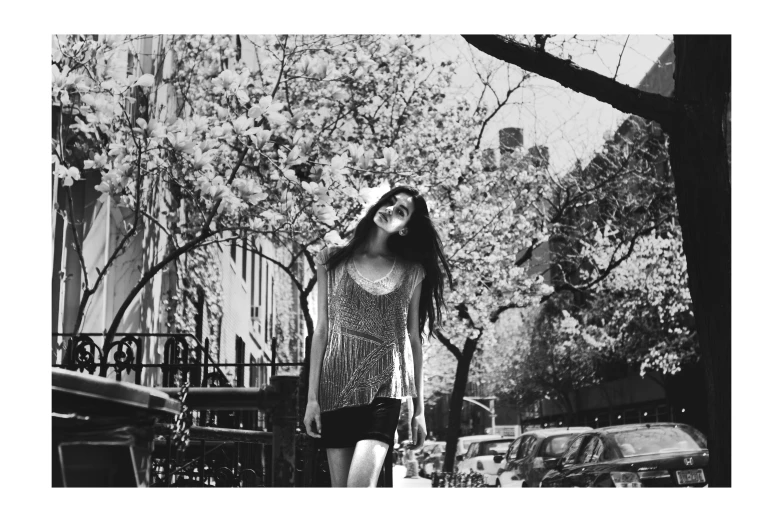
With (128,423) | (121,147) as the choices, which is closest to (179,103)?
(121,147)

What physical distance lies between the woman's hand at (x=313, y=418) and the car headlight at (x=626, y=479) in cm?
689

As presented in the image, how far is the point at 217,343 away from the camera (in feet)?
58.1

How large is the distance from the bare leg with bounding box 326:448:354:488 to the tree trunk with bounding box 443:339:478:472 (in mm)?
16849

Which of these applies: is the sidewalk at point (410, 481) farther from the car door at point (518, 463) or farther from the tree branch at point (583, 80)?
the tree branch at point (583, 80)

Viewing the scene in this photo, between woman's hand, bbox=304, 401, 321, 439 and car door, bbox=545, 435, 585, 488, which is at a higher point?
woman's hand, bbox=304, 401, 321, 439

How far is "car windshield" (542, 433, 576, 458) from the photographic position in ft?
47.7

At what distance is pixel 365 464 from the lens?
12.0 ft

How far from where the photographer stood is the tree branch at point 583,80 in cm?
617

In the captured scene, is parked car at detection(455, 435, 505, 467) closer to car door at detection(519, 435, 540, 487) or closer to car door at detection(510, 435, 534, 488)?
car door at detection(510, 435, 534, 488)

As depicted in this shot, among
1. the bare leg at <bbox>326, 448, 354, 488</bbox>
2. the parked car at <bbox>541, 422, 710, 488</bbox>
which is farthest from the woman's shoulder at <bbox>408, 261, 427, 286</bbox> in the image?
the parked car at <bbox>541, 422, 710, 488</bbox>

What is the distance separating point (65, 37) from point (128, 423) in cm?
740

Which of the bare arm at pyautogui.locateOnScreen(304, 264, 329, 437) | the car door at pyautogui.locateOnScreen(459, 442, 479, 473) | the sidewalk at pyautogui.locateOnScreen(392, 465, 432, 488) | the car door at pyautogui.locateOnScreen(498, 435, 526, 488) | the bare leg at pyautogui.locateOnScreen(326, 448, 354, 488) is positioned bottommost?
the sidewalk at pyautogui.locateOnScreen(392, 465, 432, 488)

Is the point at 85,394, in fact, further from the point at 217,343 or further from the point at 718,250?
the point at 217,343

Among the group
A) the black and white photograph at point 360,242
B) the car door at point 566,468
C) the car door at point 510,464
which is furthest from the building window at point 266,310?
the car door at point 566,468
